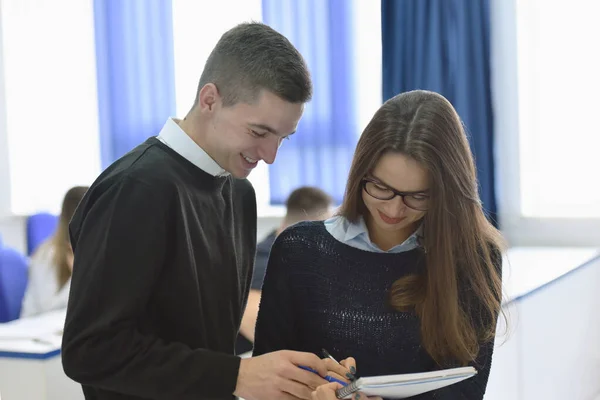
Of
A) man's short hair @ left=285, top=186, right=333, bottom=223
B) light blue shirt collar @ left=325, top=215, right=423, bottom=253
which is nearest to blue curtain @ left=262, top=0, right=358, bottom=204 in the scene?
man's short hair @ left=285, top=186, right=333, bottom=223

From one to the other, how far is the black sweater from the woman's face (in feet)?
1.25

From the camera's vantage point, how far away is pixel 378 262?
168 centimetres

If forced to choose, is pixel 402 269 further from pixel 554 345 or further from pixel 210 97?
pixel 554 345

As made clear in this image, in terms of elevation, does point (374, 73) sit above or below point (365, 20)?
below

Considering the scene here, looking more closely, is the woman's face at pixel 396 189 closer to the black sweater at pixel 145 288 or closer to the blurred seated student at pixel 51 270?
the black sweater at pixel 145 288

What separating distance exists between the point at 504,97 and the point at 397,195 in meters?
2.88

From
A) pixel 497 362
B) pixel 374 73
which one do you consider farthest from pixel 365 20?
pixel 497 362

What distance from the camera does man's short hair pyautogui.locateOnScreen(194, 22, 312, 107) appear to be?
1397mm

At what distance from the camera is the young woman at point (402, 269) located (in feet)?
5.19

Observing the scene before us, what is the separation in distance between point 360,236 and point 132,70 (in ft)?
13.3

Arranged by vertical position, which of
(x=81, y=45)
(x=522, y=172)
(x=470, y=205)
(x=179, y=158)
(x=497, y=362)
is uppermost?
(x=81, y=45)

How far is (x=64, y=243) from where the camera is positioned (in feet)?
11.2

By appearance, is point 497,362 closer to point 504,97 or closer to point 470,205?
point 470,205

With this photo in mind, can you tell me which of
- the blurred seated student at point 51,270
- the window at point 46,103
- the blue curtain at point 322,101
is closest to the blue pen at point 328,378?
the blurred seated student at point 51,270
